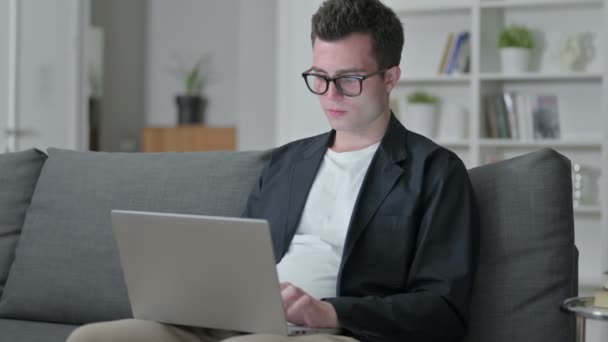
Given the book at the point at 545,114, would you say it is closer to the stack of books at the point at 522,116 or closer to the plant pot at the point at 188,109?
the stack of books at the point at 522,116

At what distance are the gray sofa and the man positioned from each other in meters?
0.11

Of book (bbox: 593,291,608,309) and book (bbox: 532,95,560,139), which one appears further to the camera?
book (bbox: 532,95,560,139)

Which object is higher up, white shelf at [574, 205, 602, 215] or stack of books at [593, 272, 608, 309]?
stack of books at [593, 272, 608, 309]

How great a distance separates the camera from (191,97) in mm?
7254

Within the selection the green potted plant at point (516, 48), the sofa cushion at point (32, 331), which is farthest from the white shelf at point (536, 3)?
the sofa cushion at point (32, 331)

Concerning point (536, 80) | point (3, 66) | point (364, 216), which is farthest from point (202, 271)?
point (3, 66)

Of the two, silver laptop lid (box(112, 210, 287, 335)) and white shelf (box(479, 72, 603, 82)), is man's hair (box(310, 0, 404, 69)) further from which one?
white shelf (box(479, 72, 603, 82))

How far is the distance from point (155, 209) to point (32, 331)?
1.33 ft

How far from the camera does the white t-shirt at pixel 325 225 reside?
178cm

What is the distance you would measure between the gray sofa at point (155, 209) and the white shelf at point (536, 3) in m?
2.35

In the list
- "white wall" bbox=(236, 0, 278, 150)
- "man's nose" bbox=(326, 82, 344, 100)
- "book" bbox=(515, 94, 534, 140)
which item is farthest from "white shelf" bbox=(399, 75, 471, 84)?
"man's nose" bbox=(326, 82, 344, 100)

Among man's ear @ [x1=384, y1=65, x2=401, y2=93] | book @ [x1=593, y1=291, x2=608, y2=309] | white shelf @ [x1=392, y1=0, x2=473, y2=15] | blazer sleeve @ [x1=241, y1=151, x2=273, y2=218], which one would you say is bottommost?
book @ [x1=593, y1=291, x2=608, y2=309]

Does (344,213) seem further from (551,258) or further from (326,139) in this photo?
(551,258)

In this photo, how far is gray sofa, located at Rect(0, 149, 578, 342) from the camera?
71.8 inches
